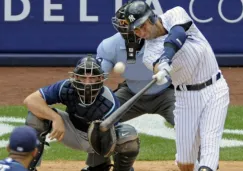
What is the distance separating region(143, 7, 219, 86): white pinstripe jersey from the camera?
7.62 metres

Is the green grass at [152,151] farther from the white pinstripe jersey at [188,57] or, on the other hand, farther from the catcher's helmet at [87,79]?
the white pinstripe jersey at [188,57]

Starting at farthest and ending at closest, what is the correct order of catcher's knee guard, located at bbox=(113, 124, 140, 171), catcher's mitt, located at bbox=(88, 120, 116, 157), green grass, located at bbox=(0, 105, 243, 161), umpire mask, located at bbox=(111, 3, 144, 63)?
green grass, located at bbox=(0, 105, 243, 161) < umpire mask, located at bbox=(111, 3, 144, 63) < catcher's knee guard, located at bbox=(113, 124, 140, 171) < catcher's mitt, located at bbox=(88, 120, 116, 157)

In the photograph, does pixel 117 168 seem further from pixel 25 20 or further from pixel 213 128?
pixel 25 20

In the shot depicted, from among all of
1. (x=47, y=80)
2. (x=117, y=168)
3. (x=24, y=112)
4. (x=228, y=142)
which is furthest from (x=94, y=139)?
(x=47, y=80)

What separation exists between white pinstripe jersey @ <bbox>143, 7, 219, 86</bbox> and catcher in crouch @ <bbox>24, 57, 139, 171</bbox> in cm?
67

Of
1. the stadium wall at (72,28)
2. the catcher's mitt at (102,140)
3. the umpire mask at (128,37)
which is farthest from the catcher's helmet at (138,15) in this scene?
the stadium wall at (72,28)

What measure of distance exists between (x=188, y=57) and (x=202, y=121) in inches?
22.7

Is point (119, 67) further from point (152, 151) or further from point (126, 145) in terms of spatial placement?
point (152, 151)

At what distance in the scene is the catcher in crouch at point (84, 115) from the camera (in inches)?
315

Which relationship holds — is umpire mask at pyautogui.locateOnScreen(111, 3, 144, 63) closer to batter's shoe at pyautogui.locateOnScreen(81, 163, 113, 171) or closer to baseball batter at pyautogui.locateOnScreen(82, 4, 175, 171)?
baseball batter at pyautogui.locateOnScreen(82, 4, 175, 171)

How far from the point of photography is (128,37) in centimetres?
902

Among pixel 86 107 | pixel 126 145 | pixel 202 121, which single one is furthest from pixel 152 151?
pixel 202 121

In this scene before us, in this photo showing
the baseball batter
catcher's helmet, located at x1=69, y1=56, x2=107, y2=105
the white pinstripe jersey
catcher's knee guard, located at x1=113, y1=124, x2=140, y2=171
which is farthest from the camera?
the baseball batter

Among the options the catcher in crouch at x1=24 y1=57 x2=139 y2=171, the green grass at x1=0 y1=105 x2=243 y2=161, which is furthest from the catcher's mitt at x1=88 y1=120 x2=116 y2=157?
the green grass at x1=0 y1=105 x2=243 y2=161
